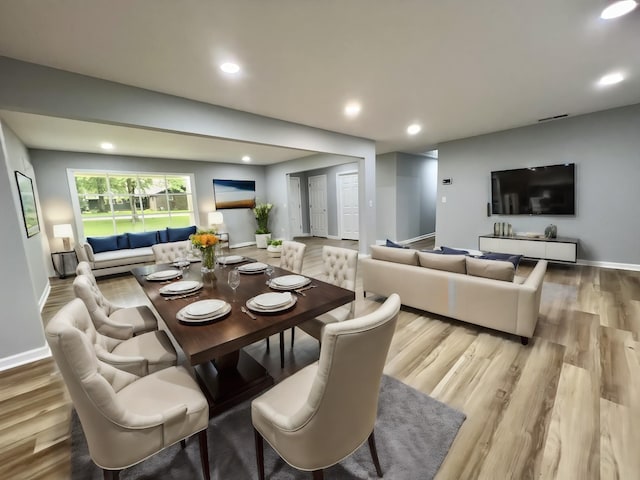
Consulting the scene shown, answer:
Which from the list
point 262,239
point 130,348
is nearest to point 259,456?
point 130,348

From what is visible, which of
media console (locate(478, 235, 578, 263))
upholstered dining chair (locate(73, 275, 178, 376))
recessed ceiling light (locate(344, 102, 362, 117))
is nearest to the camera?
upholstered dining chair (locate(73, 275, 178, 376))

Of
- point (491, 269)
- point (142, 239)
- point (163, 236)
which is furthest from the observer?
point (163, 236)

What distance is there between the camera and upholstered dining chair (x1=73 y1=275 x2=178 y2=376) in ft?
4.84

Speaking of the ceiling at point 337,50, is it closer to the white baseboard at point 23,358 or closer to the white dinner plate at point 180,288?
the white dinner plate at point 180,288

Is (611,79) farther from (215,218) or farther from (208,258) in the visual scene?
(215,218)

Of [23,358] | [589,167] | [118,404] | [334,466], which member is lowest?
[334,466]

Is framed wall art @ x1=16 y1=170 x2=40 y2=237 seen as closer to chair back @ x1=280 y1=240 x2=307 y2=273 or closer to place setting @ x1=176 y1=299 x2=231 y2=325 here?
chair back @ x1=280 y1=240 x2=307 y2=273

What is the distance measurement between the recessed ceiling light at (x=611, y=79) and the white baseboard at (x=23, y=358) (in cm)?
624

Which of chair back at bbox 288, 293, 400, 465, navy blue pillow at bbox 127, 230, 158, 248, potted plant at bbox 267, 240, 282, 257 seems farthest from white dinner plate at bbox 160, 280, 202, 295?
navy blue pillow at bbox 127, 230, 158, 248

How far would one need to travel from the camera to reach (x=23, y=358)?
239 centimetres

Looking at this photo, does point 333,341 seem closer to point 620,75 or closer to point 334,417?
point 334,417

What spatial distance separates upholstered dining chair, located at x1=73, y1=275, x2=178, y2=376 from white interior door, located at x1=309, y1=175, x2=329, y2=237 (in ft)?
25.3

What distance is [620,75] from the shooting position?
9.63ft

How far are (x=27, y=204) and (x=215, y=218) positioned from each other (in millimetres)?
3614
